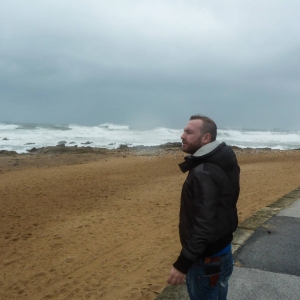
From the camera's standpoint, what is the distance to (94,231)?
267 inches

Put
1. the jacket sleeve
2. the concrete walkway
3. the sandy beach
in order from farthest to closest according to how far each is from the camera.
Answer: the sandy beach
the concrete walkway
the jacket sleeve

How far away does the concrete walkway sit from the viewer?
10.8ft

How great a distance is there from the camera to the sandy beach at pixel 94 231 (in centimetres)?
456

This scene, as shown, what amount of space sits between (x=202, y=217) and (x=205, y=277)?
45cm

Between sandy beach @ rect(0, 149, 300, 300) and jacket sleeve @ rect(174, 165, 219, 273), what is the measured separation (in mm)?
2220

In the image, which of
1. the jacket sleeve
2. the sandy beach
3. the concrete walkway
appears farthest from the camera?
the sandy beach

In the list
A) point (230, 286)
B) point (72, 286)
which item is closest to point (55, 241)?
point (72, 286)

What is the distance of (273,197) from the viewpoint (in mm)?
8664

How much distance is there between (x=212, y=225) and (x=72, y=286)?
126 inches

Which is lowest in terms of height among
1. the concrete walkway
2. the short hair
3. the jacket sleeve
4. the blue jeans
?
the concrete walkway

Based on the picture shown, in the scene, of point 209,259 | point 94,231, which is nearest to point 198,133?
point 209,259

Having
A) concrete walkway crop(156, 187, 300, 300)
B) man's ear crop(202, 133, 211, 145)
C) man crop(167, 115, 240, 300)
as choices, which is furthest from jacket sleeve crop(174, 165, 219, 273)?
concrete walkway crop(156, 187, 300, 300)

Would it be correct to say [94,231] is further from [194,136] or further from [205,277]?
[194,136]

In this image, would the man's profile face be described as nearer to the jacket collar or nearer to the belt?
the jacket collar
